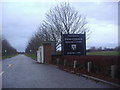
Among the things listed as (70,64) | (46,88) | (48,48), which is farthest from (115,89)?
(48,48)

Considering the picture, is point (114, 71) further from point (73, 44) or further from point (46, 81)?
point (73, 44)

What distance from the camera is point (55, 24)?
49.0 meters

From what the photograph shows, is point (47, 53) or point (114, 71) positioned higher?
point (114, 71)

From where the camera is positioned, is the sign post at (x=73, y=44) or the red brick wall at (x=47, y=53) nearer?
the sign post at (x=73, y=44)

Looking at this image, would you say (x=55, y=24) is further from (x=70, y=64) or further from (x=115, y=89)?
(x=115, y=89)

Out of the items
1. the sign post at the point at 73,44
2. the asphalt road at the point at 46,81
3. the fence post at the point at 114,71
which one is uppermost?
the sign post at the point at 73,44

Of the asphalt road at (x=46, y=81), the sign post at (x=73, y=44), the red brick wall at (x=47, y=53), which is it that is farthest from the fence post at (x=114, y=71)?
the red brick wall at (x=47, y=53)

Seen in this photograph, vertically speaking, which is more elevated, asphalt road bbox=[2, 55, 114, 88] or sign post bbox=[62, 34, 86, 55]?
sign post bbox=[62, 34, 86, 55]

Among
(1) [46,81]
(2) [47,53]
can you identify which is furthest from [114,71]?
(2) [47,53]

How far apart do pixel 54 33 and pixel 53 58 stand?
27.8ft

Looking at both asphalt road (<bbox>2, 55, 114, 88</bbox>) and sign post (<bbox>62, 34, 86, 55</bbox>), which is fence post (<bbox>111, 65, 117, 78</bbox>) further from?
sign post (<bbox>62, 34, 86, 55</bbox>)

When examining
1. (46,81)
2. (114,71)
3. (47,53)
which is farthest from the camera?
(47,53)

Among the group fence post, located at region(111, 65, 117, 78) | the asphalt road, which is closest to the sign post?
the asphalt road

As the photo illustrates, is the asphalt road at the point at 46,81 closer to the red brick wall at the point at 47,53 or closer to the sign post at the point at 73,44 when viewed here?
the sign post at the point at 73,44
